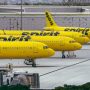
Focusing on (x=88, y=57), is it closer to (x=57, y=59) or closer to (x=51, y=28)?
(x=57, y=59)

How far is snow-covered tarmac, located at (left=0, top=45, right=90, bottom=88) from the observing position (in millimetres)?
65500

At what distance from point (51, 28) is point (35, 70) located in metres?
43.1

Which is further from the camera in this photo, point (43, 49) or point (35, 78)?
point (43, 49)

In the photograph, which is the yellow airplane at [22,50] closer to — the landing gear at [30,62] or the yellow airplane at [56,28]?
the landing gear at [30,62]

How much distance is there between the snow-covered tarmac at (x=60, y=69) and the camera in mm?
65500

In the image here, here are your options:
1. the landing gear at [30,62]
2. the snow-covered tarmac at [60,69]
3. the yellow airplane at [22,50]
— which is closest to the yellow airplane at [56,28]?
the snow-covered tarmac at [60,69]

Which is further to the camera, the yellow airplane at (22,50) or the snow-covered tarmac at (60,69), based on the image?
the yellow airplane at (22,50)

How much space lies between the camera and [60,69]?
75125mm

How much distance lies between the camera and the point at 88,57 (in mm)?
90062

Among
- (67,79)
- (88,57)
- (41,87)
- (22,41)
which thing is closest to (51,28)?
(88,57)

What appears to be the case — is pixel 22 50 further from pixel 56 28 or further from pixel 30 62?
pixel 56 28

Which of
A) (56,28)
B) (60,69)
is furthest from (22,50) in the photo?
(56,28)

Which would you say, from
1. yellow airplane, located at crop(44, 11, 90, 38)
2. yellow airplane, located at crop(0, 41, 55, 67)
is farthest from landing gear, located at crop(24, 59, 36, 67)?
yellow airplane, located at crop(44, 11, 90, 38)

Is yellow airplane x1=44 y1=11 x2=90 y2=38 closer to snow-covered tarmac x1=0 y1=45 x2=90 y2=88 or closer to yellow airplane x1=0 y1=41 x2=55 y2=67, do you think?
snow-covered tarmac x1=0 y1=45 x2=90 y2=88
